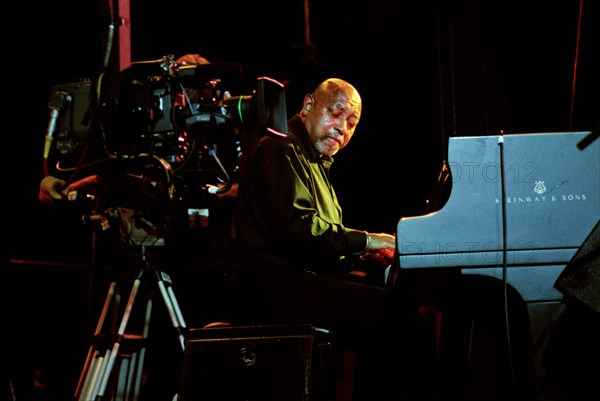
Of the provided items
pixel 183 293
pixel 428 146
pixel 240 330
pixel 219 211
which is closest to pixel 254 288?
pixel 240 330

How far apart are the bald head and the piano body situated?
1147 millimetres

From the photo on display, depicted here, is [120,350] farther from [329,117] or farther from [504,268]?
[504,268]

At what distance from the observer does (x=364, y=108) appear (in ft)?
14.9

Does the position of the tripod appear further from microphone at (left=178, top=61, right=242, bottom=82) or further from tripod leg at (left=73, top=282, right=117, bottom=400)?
microphone at (left=178, top=61, right=242, bottom=82)

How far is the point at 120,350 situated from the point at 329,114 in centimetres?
148

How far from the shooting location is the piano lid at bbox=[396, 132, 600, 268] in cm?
215

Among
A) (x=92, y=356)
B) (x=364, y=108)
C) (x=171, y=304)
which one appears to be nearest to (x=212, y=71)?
(x=171, y=304)

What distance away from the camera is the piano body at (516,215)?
2145 mm

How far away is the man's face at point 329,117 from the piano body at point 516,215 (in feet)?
3.76

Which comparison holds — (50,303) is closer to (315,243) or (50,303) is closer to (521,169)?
(315,243)

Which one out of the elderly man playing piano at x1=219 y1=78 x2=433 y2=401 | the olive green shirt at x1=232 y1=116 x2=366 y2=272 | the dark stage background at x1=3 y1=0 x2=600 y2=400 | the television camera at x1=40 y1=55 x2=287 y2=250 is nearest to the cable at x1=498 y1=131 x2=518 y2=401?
the elderly man playing piano at x1=219 y1=78 x2=433 y2=401

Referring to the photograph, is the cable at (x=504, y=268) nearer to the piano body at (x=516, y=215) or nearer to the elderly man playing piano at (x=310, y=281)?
the piano body at (x=516, y=215)

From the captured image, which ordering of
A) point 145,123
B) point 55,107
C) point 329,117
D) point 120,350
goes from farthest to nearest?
1. point 329,117
2. point 120,350
3. point 55,107
4. point 145,123

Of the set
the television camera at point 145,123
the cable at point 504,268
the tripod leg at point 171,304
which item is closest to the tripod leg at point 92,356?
the tripod leg at point 171,304
